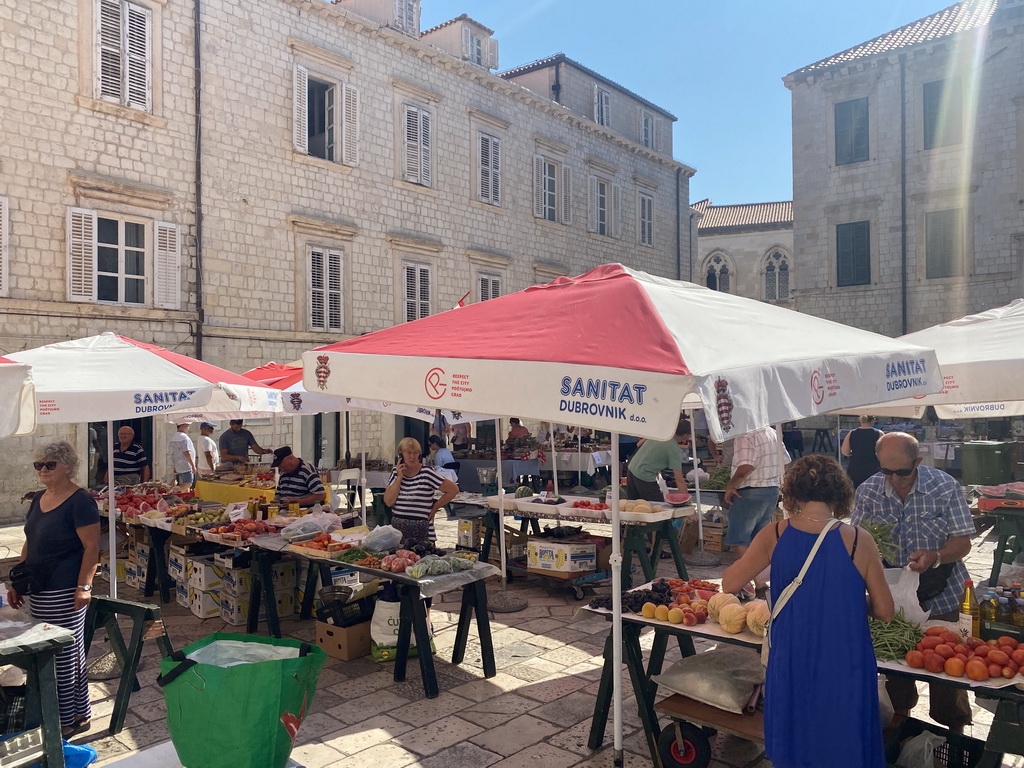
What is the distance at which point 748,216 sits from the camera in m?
43.5

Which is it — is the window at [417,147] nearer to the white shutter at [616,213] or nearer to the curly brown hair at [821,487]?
the white shutter at [616,213]

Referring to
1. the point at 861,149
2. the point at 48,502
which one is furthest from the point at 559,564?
the point at 861,149

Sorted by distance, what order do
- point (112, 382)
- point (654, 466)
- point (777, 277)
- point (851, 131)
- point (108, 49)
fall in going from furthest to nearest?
point (777, 277), point (851, 131), point (108, 49), point (654, 466), point (112, 382)

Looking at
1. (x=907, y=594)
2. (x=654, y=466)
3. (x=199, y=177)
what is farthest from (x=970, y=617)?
(x=199, y=177)

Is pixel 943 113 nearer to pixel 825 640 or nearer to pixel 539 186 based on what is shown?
pixel 539 186

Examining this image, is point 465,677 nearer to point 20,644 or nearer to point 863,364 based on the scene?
point 20,644

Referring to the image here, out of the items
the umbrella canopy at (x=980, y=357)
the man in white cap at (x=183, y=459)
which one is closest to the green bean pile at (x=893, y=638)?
the umbrella canopy at (x=980, y=357)

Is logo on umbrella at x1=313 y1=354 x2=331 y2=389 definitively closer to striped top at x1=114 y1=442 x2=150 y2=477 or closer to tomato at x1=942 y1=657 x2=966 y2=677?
tomato at x1=942 y1=657 x2=966 y2=677

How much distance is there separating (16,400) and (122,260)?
11610 millimetres

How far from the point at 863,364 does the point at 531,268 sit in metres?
19.3

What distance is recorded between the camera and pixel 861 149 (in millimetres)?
24062

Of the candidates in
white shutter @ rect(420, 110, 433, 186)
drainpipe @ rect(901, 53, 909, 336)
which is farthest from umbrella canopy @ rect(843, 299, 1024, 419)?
drainpipe @ rect(901, 53, 909, 336)

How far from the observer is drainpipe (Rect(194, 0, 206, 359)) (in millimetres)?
15359

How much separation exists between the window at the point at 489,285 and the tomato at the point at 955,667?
60.9 ft
